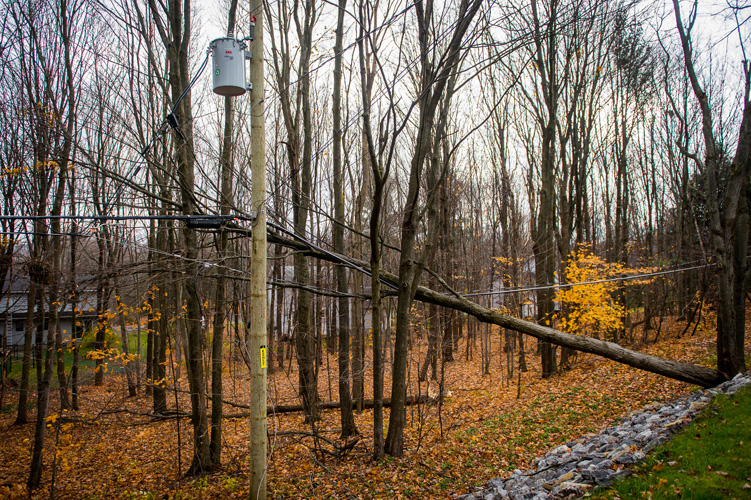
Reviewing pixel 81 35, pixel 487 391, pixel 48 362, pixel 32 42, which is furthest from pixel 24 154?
pixel 487 391

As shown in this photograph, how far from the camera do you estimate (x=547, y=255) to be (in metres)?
12.4

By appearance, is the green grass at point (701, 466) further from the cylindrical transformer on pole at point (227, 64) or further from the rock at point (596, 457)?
the cylindrical transformer on pole at point (227, 64)

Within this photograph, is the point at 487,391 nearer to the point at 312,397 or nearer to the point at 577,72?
the point at 312,397

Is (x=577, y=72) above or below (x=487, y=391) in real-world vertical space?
above

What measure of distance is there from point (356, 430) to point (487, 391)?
17.3 ft

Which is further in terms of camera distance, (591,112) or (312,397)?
(591,112)

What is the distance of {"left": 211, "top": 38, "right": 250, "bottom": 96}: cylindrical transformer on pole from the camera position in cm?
381

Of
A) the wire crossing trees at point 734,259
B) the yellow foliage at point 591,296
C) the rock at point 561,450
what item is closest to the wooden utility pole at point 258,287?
the rock at point 561,450

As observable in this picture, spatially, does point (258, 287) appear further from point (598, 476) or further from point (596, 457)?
point (596, 457)

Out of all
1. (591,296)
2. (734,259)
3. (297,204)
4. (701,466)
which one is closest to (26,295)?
(297,204)

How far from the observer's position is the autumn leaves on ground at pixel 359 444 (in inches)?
248

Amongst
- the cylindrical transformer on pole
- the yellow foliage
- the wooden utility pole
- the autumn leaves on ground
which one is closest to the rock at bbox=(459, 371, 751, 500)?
the autumn leaves on ground

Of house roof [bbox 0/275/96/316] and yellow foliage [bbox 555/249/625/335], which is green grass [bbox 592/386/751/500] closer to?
yellow foliage [bbox 555/249/625/335]

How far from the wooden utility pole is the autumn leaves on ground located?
0.75 feet
